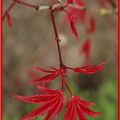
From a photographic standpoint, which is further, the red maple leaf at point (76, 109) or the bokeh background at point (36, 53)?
the bokeh background at point (36, 53)

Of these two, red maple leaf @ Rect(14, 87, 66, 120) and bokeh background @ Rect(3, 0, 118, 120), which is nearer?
red maple leaf @ Rect(14, 87, 66, 120)

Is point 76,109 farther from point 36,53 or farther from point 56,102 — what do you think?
point 36,53

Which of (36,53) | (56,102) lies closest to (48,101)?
(56,102)

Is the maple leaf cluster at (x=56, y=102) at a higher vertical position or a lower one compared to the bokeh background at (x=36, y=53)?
lower

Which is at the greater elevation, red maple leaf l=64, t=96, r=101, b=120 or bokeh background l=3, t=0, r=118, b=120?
bokeh background l=3, t=0, r=118, b=120

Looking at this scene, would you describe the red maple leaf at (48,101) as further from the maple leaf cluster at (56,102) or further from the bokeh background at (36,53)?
the bokeh background at (36,53)

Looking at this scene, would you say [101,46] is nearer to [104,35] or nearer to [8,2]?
[104,35]

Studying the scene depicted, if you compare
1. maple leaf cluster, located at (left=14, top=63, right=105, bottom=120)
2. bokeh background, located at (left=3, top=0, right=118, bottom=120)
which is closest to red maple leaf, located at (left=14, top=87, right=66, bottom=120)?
maple leaf cluster, located at (left=14, top=63, right=105, bottom=120)

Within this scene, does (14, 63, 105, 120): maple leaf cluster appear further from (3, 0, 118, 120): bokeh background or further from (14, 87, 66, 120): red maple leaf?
(3, 0, 118, 120): bokeh background

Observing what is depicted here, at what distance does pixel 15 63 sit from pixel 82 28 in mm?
513

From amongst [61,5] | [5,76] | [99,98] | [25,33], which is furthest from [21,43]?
[61,5]

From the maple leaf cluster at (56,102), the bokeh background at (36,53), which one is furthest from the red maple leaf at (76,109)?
the bokeh background at (36,53)

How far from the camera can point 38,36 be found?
2883 millimetres

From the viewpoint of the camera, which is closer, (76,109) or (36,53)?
(76,109)
